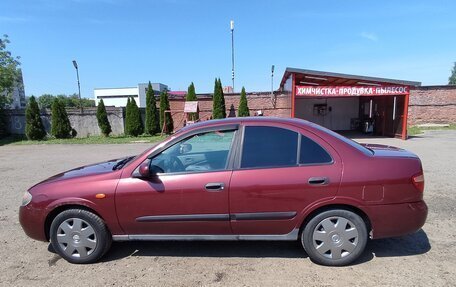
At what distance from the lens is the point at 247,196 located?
329 cm

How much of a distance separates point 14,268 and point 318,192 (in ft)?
11.5

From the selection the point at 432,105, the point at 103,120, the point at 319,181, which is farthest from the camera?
the point at 432,105

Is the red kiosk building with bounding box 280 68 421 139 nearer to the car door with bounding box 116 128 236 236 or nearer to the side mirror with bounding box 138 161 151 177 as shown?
the car door with bounding box 116 128 236 236

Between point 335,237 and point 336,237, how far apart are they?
0.01m

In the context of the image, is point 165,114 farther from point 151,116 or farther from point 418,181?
point 418,181

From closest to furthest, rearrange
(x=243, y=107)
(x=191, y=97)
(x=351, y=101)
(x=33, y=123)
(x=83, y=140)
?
(x=83, y=140) → (x=33, y=123) → (x=243, y=107) → (x=191, y=97) → (x=351, y=101)

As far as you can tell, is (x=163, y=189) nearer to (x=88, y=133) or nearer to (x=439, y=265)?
(x=439, y=265)

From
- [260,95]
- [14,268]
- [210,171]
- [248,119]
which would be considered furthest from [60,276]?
[260,95]

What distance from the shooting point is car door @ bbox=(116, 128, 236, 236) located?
3.34m

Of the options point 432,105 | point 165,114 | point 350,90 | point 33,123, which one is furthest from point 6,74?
point 432,105

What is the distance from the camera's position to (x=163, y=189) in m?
3.37

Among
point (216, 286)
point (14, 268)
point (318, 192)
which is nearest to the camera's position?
point (216, 286)

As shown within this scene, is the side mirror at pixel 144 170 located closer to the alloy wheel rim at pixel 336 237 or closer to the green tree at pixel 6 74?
the alloy wheel rim at pixel 336 237

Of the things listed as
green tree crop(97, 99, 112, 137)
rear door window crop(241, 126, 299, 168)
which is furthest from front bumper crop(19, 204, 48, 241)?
green tree crop(97, 99, 112, 137)
